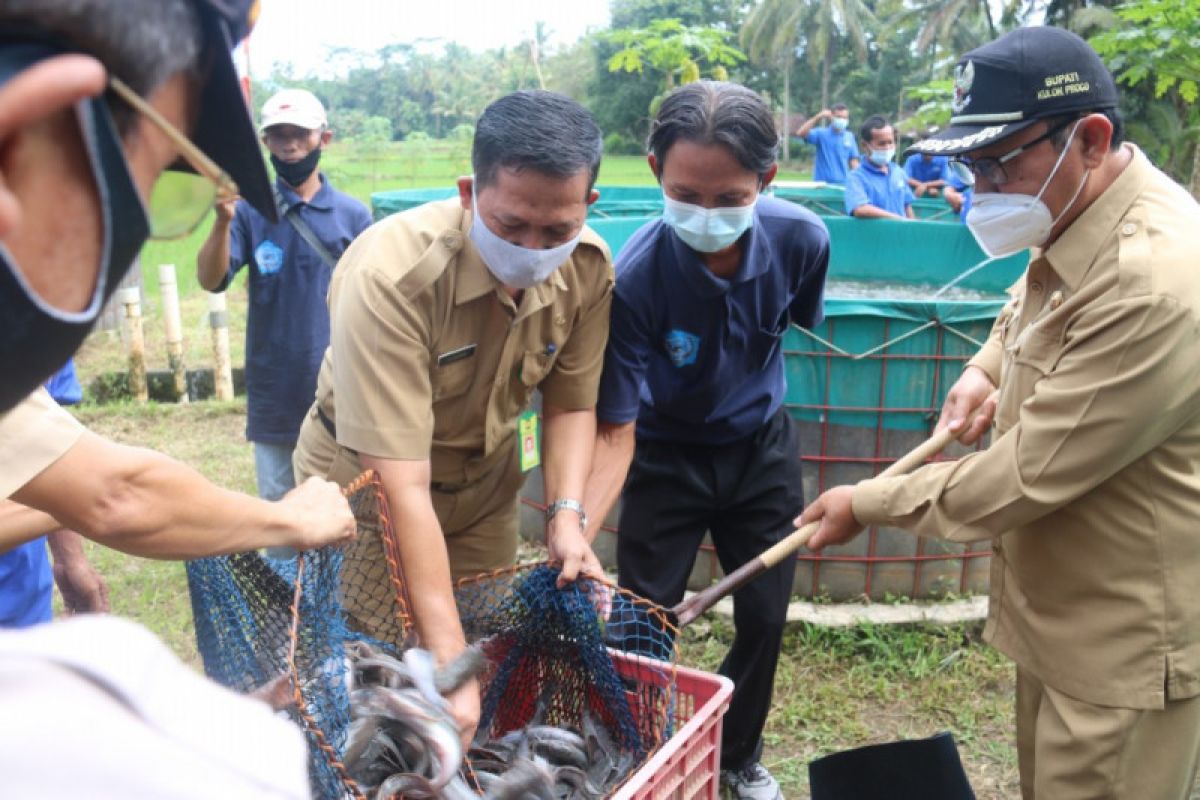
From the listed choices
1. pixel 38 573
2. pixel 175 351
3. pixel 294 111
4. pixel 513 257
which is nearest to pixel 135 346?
pixel 175 351

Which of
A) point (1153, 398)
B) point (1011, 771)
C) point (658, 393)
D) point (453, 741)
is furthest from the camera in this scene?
point (1011, 771)

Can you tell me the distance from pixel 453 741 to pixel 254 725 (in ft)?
3.98

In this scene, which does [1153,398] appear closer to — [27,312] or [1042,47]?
[1042,47]

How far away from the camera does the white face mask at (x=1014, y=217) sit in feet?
7.22

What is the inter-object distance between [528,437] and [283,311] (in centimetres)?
196

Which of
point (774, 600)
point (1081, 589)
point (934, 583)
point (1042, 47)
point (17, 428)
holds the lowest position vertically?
point (934, 583)

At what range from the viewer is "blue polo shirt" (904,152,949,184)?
11.0 metres

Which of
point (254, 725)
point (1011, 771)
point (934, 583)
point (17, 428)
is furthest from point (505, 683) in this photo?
point (934, 583)

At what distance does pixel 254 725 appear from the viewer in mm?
691

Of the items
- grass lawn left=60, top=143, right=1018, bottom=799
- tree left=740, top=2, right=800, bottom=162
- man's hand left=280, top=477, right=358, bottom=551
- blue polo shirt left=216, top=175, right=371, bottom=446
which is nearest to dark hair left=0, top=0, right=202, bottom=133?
man's hand left=280, top=477, right=358, bottom=551

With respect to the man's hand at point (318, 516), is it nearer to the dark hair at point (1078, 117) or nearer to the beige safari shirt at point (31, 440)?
the beige safari shirt at point (31, 440)

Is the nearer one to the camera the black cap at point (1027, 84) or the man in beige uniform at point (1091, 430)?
the man in beige uniform at point (1091, 430)

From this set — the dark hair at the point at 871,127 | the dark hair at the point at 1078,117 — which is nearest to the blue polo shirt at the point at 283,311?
the dark hair at the point at 1078,117

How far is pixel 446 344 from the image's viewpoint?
2441mm
